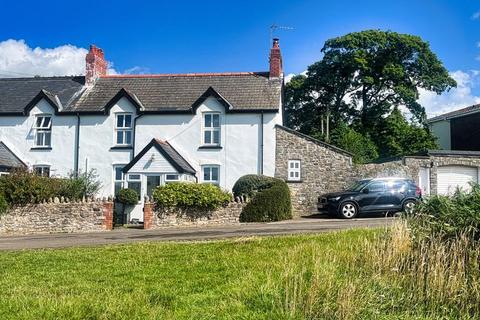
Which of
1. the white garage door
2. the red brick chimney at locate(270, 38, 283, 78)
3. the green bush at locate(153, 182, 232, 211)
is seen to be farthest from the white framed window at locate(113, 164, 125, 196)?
the white garage door

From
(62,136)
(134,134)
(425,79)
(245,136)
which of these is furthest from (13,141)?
(425,79)

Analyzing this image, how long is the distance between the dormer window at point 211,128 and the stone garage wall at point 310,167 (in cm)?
334

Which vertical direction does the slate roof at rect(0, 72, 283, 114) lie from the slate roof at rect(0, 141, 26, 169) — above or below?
above

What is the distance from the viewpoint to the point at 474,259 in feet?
22.9

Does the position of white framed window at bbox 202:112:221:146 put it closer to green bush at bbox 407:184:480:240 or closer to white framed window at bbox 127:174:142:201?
white framed window at bbox 127:174:142:201

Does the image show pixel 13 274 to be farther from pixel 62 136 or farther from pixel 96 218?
pixel 62 136

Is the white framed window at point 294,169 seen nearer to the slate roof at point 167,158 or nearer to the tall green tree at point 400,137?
the slate roof at point 167,158

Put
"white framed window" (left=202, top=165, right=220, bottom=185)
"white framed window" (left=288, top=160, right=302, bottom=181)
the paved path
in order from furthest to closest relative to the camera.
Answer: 1. "white framed window" (left=202, top=165, right=220, bottom=185)
2. "white framed window" (left=288, top=160, right=302, bottom=181)
3. the paved path

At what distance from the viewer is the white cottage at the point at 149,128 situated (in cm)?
2652

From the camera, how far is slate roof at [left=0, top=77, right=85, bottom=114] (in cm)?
2878

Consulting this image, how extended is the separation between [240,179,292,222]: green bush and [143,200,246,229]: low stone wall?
1.27ft

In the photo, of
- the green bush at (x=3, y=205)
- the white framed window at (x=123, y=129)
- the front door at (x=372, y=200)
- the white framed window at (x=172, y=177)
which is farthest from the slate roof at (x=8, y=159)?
the front door at (x=372, y=200)

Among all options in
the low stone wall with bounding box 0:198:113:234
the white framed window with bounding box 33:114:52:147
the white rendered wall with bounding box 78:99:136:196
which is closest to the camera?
the low stone wall with bounding box 0:198:113:234

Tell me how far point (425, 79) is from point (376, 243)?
32.3 m
